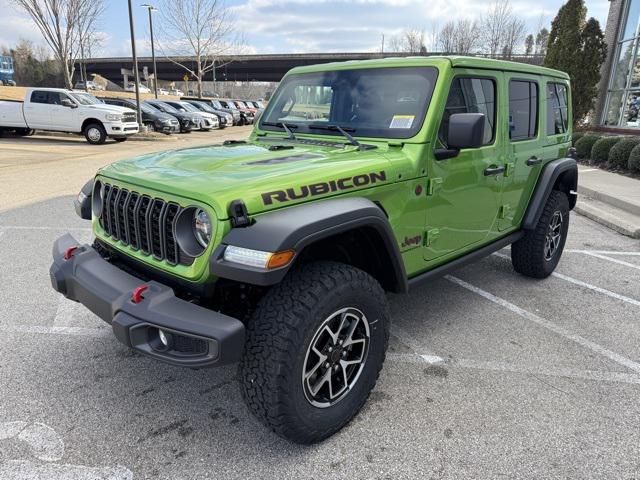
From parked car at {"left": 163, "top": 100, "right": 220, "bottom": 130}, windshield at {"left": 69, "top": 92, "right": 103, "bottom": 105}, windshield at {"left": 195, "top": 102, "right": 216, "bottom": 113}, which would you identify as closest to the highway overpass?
windshield at {"left": 195, "top": 102, "right": 216, "bottom": 113}

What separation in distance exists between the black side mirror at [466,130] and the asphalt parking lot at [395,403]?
1439 mm

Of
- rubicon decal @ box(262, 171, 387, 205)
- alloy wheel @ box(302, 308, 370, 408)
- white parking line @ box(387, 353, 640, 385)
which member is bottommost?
white parking line @ box(387, 353, 640, 385)

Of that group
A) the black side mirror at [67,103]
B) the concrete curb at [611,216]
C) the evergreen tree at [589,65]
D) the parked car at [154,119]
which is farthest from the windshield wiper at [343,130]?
the parked car at [154,119]

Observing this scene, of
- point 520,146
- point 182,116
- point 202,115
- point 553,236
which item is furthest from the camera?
point 202,115

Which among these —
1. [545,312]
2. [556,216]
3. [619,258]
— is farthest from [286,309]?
[619,258]

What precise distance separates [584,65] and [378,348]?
15983 millimetres

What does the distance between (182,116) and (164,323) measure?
2293 centimetres

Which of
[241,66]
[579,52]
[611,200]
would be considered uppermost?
[241,66]

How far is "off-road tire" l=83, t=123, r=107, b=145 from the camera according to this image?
16.5m

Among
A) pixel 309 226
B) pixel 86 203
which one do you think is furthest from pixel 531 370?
pixel 86 203

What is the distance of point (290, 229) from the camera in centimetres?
208

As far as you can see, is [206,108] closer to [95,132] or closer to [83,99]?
[83,99]

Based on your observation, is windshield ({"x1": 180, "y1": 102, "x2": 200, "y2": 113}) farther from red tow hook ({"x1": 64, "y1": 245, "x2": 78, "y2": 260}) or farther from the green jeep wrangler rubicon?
red tow hook ({"x1": 64, "y1": 245, "x2": 78, "y2": 260})

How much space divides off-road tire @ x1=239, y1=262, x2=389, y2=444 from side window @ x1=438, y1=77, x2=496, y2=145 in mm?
1296
